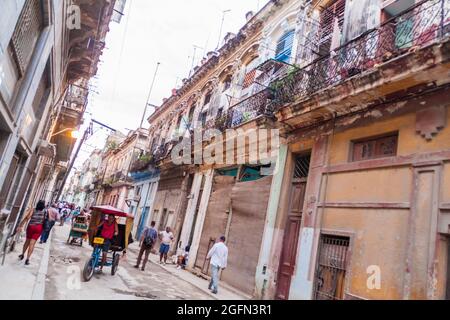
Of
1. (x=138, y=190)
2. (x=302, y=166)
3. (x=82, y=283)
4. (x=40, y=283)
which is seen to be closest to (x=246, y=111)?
(x=302, y=166)

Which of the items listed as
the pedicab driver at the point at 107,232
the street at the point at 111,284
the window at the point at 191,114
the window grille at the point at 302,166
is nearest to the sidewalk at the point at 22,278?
the street at the point at 111,284

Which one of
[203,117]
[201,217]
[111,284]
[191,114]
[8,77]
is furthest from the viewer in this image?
[191,114]

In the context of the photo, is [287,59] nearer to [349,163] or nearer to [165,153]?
[349,163]

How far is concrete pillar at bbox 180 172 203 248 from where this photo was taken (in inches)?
578

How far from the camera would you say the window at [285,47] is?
460 inches

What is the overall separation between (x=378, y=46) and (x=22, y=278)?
8.57 m

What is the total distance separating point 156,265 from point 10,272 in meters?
6.30

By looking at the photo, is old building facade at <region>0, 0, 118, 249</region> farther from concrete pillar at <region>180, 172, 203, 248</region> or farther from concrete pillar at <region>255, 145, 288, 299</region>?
concrete pillar at <region>180, 172, 203, 248</region>

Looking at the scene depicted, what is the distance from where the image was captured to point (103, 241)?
26.8ft

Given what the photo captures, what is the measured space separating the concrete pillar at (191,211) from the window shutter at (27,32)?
962 cm

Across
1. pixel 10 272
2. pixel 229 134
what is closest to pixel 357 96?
pixel 229 134

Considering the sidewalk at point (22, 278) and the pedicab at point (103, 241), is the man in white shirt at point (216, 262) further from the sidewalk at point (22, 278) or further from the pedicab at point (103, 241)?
the sidewalk at point (22, 278)

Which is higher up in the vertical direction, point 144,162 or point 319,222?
point 144,162

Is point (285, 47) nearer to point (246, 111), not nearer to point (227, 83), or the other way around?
point (246, 111)
